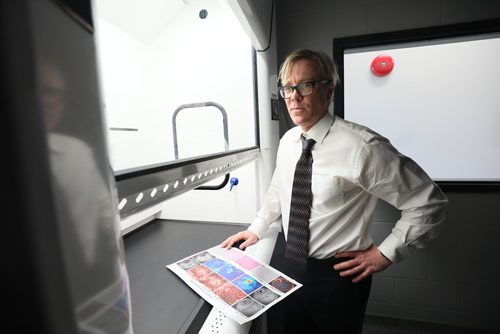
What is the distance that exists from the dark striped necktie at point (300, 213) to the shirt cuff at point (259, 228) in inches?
4.5

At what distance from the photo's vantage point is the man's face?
3.20 feet

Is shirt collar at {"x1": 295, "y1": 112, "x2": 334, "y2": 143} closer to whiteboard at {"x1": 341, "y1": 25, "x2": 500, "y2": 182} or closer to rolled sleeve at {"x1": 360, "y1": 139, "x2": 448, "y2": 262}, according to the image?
rolled sleeve at {"x1": 360, "y1": 139, "x2": 448, "y2": 262}

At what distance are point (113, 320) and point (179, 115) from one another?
1.36 m

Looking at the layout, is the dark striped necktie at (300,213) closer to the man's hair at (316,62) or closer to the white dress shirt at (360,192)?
the white dress shirt at (360,192)

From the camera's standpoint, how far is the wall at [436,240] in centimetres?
148

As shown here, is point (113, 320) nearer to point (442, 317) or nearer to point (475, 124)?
point (475, 124)

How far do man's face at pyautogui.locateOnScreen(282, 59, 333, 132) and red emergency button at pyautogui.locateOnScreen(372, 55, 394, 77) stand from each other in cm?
87

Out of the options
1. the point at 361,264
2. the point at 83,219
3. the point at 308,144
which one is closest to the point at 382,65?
the point at 308,144

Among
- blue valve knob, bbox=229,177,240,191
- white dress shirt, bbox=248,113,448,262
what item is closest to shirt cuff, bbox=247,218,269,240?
white dress shirt, bbox=248,113,448,262

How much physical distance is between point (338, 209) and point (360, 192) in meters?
0.12

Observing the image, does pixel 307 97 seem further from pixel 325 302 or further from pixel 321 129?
pixel 325 302

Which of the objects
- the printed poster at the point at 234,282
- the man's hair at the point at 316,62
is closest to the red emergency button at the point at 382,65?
the man's hair at the point at 316,62

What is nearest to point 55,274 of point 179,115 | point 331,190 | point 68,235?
point 68,235

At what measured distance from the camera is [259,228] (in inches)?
41.9
